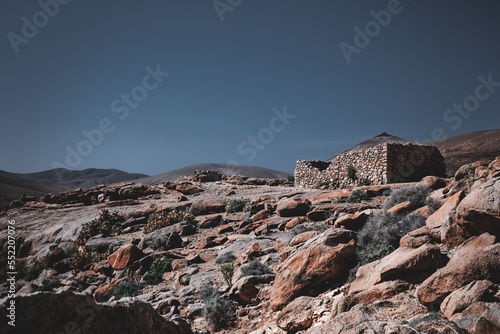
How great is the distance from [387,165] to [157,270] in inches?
628

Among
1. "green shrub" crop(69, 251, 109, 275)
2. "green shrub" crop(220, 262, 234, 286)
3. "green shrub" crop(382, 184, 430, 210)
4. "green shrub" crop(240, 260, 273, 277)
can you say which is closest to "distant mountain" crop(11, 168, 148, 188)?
"green shrub" crop(69, 251, 109, 275)

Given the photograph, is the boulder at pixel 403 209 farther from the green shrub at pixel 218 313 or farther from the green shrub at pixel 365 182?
the green shrub at pixel 365 182

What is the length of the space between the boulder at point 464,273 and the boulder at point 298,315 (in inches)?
73.9

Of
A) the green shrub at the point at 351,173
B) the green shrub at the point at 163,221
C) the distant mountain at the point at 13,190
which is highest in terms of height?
the distant mountain at the point at 13,190

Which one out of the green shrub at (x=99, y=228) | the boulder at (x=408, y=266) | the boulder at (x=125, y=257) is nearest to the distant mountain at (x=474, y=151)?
the boulder at (x=408, y=266)

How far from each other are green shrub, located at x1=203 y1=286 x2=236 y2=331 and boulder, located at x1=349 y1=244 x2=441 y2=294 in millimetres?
2815

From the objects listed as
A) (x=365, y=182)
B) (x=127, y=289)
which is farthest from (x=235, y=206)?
(x=365, y=182)

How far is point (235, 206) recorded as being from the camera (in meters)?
17.7

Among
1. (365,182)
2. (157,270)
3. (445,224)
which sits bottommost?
(157,270)

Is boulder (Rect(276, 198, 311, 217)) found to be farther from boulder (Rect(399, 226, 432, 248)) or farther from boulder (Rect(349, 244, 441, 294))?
boulder (Rect(349, 244, 441, 294))

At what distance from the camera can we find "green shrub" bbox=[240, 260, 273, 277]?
7.32 metres

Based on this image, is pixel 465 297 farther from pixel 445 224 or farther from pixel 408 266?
pixel 445 224

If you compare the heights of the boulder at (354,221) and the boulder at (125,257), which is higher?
the boulder at (354,221)

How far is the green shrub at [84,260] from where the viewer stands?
12852mm
